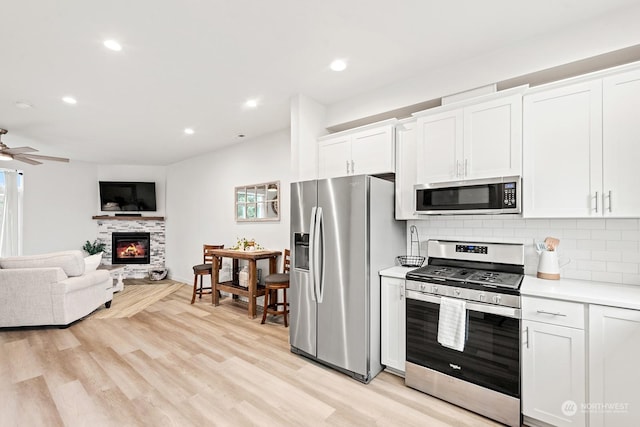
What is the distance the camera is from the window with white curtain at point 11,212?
586 cm

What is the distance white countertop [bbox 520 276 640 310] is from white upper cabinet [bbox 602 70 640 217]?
0.50m

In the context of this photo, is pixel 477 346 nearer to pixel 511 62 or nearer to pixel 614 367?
pixel 614 367

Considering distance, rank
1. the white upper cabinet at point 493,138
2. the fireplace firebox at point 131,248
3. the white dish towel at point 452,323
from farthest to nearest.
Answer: the fireplace firebox at point 131,248 → the white upper cabinet at point 493,138 → the white dish towel at point 452,323

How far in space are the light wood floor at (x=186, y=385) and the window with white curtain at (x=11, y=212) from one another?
3384 millimetres

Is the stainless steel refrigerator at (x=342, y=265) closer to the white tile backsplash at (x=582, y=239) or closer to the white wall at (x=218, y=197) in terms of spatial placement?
the white tile backsplash at (x=582, y=239)

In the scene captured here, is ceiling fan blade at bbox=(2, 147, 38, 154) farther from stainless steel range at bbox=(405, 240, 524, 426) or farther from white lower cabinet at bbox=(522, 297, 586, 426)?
white lower cabinet at bbox=(522, 297, 586, 426)

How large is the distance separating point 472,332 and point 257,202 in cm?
369

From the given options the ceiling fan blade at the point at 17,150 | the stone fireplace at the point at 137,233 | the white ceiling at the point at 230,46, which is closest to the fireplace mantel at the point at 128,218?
the stone fireplace at the point at 137,233

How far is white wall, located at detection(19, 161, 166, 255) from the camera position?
6.26m

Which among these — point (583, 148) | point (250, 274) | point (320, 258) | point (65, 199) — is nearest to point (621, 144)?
point (583, 148)

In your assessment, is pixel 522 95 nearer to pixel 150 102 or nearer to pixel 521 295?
pixel 521 295

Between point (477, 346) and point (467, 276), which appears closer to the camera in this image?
point (477, 346)

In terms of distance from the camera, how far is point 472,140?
8.04 feet

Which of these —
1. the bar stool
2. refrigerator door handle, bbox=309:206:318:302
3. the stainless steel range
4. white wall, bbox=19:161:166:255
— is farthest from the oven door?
white wall, bbox=19:161:166:255
